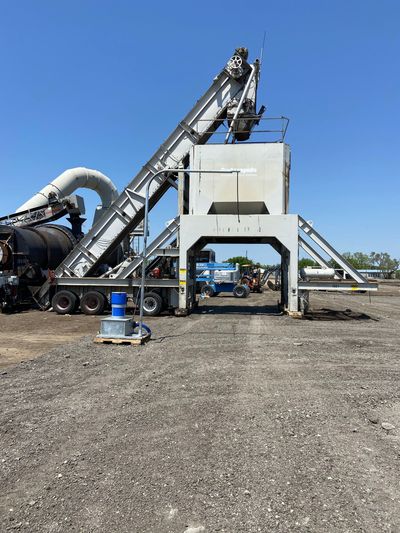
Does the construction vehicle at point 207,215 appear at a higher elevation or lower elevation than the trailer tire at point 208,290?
higher

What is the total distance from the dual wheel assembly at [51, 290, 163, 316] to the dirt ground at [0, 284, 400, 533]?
7.47m

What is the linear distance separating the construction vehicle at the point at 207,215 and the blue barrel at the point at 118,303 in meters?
5.41

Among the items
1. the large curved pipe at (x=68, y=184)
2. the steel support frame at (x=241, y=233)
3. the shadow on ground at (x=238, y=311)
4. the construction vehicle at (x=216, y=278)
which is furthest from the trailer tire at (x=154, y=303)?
the construction vehicle at (x=216, y=278)

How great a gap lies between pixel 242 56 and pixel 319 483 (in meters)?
16.9

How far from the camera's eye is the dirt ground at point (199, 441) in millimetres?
3141

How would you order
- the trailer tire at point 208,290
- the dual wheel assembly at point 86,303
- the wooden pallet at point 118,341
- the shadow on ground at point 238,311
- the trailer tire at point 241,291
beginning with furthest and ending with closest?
the trailer tire at point 208,290 → the trailer tire at point 241,291 → the shadow on ground at point 238,311 → the dual wheel assembly at point 86,303 → the wooden pallet at point 118,341

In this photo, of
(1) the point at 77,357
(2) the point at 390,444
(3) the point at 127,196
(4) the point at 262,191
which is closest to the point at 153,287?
(3) the point at 127,196

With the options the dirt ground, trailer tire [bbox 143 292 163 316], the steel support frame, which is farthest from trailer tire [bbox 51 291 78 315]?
the dirt ground

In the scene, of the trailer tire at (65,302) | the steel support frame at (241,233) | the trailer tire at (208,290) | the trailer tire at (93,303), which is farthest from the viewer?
the trailer tire at (208,290)

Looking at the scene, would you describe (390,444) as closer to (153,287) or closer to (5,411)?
(5,411)

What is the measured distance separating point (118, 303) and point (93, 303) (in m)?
6.79

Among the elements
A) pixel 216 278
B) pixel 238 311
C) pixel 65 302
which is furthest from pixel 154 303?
pixel 216 278

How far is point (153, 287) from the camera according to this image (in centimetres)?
1694

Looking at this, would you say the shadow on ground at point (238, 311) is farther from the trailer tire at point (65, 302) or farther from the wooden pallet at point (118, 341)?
the wooden pallet at point (118, 341)
